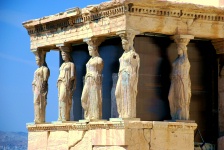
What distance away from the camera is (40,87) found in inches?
974

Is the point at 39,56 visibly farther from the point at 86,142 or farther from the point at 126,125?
the point at 126,125

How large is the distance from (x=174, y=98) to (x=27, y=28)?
15.2 feet

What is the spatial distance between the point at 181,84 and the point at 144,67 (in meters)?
0.94

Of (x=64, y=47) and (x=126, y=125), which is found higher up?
(x=64, y=47)

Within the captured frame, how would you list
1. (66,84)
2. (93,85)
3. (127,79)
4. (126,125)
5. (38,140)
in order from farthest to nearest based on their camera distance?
(38,140)
(66,84)
(93,85)
(127,79)
(126,125)

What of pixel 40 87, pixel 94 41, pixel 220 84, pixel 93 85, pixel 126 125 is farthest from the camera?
pixel 40 87

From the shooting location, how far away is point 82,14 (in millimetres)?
23031

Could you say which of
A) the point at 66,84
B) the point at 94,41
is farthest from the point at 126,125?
the point at 66,84

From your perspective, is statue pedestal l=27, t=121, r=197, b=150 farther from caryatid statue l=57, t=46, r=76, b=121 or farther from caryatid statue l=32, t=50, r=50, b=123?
caryatid statue l=32, t=50, r=50, b=123

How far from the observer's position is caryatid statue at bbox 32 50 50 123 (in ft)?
81.2

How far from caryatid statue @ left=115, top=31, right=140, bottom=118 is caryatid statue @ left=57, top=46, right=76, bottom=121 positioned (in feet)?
7.04

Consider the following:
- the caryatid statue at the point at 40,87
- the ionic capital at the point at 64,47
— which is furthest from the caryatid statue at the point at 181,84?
the caryatid statue at the point at 40,87

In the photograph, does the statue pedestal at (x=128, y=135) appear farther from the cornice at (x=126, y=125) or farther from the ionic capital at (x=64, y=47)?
the ionic capital at (x=64, y=47)

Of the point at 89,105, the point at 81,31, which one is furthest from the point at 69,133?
the point at 81,31
